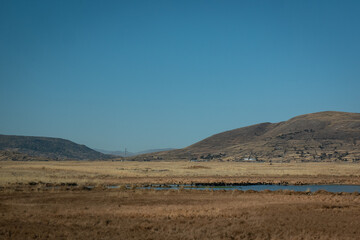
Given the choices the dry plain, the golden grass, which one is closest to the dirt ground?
the dry plain

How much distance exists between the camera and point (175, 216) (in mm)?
23219

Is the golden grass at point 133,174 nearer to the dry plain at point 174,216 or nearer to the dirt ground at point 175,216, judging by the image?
the dry plain at point 174,216

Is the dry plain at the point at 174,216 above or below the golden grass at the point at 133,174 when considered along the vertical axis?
below

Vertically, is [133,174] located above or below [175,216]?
above

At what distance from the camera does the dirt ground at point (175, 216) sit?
18.9 meters

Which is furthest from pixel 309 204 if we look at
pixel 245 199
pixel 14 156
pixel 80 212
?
pixel 14 156

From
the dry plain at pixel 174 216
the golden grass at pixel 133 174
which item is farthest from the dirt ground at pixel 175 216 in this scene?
the golden grass at pixel 133 174

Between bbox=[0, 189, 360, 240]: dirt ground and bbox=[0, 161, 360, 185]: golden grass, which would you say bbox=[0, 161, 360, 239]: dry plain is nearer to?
bbox=[0, 189, 360, 240]: dirt ground

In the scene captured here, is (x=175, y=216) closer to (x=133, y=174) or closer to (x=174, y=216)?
(x=174, y=216)

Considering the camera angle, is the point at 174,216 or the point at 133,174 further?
the point at 133,174

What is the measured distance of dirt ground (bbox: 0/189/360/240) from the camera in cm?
1888

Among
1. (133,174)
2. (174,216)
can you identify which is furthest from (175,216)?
(133,174)

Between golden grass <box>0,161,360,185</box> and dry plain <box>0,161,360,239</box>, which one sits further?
golden grass <box>0,161,360,185</box>

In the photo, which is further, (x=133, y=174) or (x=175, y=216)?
(x=133, y=174)
